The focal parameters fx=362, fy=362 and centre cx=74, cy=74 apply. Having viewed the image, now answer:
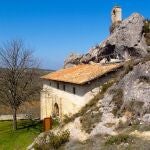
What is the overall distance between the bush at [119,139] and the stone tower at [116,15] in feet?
136

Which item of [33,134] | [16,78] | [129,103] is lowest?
[33,134]

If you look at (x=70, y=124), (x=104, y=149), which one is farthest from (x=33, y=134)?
(x=104, y=149)

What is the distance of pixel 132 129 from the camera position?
863 inches

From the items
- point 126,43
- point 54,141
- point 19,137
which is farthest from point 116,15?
point 54,141

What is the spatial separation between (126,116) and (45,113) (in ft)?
93.3

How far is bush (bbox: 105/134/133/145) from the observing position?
2023 cm

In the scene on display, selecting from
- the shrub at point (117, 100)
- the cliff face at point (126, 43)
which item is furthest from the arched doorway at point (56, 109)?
the shrub at point (117, 100)

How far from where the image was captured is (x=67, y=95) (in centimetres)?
4175

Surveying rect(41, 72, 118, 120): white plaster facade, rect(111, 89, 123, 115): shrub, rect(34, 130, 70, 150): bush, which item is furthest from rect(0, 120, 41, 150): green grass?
rect(111, 89, 123, 115): shrub

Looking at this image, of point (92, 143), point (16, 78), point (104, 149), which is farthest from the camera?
point (16, 78)

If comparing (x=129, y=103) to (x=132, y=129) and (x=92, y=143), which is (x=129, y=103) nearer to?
(x=132, y=129)

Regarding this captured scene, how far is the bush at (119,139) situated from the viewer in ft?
66.4

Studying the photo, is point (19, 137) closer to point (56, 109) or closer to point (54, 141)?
point (56, 109)

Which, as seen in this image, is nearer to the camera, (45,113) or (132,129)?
(132,129)
